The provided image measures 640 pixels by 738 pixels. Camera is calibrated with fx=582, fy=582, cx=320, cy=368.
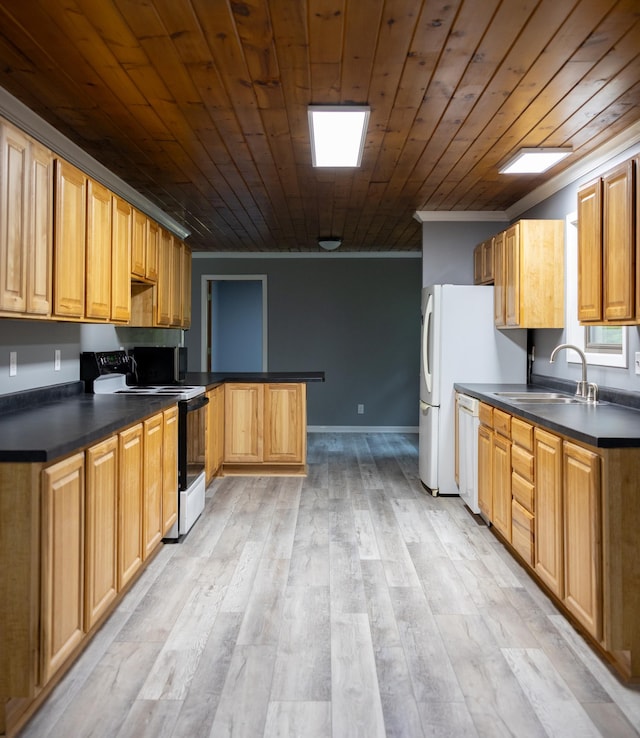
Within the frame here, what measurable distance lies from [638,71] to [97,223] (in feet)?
8.65

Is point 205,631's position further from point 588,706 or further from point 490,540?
point 490,540

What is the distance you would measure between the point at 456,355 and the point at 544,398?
3.13 ft

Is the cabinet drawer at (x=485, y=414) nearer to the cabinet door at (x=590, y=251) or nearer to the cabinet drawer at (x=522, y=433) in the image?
the cabinet drawer at (x=522, y=433)

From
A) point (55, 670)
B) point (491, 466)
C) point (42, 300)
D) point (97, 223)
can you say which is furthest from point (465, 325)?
point (55, 670)

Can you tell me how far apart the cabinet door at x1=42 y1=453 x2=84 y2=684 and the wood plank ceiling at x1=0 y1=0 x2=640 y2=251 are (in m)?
1.59

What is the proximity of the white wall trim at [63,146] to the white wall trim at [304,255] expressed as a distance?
2547 mm

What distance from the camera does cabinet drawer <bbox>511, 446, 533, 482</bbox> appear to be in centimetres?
285

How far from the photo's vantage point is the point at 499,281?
172 inches

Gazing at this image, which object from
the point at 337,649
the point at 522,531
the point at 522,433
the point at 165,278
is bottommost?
the point at 337,649

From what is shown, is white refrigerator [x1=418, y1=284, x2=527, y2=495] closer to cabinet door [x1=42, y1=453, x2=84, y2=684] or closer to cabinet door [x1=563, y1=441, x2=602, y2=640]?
cabinet door [x1=563, y1=441, x2=602, y2=640]

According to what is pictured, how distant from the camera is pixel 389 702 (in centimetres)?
189

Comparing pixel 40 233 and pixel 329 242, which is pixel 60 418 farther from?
pixel 329 242

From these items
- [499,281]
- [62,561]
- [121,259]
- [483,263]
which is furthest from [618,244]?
[121,259]

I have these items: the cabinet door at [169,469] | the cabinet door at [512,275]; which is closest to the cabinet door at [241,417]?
the cabinet door at [169,469]
